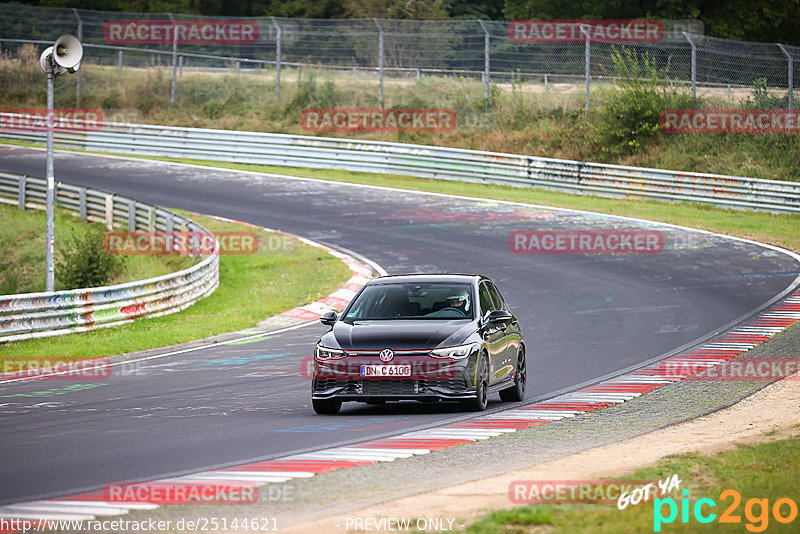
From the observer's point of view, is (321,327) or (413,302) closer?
(413,302)

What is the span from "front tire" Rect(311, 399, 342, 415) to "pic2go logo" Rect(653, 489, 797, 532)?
5399mm

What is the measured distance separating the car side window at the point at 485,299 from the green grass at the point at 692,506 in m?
4.36

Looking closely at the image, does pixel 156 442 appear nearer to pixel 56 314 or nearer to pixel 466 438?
pixel 466 438

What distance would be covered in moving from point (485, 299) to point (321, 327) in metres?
7.72

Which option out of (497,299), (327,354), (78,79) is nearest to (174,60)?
(78,79)

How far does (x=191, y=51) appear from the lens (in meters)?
46.5

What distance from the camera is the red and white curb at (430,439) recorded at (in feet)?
24.9

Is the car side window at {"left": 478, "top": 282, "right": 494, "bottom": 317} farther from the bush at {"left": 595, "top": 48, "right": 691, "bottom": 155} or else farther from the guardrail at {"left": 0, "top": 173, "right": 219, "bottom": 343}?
the bush at {"left": 595, "top": 48, "right": 691, "bottom": 155}

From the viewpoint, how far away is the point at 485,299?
13.4 m

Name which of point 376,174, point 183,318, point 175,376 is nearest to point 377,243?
point 183,318

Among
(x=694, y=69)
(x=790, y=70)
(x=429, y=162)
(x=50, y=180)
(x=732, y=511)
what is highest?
(x=694, y=69)

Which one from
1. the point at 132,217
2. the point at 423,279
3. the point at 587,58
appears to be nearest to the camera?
the point at 423,279

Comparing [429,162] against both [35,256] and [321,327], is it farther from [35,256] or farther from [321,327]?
[321,327]

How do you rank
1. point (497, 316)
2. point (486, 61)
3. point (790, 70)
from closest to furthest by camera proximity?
point (497, 316), point (790, 70), point (486, 61)
